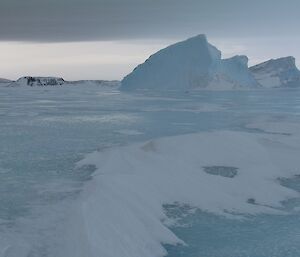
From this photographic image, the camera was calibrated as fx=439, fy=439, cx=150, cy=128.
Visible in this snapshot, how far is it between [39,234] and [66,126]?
12.7 meters

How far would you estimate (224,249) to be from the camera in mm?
5902

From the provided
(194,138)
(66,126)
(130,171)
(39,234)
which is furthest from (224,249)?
(66,126)

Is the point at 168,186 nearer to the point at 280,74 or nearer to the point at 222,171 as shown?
the point at 222,171

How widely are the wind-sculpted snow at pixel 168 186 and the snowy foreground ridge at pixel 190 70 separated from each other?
4033 cm

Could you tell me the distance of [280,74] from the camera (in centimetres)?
8175

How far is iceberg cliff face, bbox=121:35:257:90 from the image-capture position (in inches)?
2089

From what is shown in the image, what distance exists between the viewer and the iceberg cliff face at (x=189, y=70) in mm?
53059

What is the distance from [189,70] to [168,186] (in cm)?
4821

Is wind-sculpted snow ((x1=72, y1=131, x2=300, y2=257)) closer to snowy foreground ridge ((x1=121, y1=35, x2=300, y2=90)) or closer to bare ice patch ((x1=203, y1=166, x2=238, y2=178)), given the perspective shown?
bare ice patch ((x1=203, y1=166, x2=238, y2=178))

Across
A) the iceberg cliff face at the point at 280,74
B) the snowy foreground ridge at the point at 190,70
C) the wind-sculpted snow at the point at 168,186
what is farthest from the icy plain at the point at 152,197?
the iceberg cliff face at the point at 280,74

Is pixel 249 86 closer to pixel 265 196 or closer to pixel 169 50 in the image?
pixel 169 50

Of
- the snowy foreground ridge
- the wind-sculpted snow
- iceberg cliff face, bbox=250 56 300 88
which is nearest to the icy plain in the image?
the wind-sculpted snow

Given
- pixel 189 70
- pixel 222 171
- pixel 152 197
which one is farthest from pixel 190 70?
pixel 152 197

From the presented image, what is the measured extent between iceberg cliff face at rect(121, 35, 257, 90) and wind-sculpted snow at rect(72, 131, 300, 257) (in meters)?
40.4
